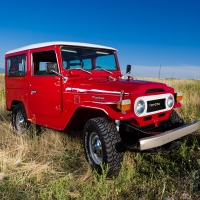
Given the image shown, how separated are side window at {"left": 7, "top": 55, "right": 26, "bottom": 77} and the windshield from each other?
4.37 ft

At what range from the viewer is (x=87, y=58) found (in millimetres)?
4453

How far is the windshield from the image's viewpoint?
414cm

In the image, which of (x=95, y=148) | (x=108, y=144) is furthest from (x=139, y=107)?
(x=95, y=148)

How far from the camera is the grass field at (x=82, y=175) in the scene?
105 inches

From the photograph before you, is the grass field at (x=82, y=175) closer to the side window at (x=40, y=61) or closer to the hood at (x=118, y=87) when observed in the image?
the hood at (x=118, y=87)

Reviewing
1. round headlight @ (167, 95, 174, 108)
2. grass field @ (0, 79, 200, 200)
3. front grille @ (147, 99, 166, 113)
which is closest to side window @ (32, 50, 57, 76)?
grass field @ (0, 79, 200, 200)

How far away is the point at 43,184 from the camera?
9.97 ft

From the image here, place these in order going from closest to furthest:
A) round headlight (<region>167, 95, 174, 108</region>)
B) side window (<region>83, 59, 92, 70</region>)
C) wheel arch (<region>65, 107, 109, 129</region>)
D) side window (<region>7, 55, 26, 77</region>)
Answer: round headlight (<region>167, 95, 174, 108</region>) < wheel arch (<region>65, 107, 109, 129</region>) < side window (<region>83, 59, 92, 70</region>) < side window (<region>7, 55, 26, 77</region>)

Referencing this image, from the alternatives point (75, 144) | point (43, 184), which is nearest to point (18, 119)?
point (75, 144)

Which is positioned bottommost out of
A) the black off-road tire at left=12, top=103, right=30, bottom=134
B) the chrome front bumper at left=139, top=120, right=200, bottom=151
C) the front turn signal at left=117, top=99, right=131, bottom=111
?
the black off-road tire at left=12, top=103, right=30, bottom=134

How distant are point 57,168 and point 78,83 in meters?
1.38

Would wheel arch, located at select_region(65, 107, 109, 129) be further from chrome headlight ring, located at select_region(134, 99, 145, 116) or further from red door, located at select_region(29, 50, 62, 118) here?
chrome headlight ring, located at select_region(134, 99, 145, 116)

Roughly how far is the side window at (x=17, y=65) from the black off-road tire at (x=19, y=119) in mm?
758

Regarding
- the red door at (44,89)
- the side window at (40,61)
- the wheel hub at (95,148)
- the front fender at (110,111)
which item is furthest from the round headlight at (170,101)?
the side window at (40,61)
